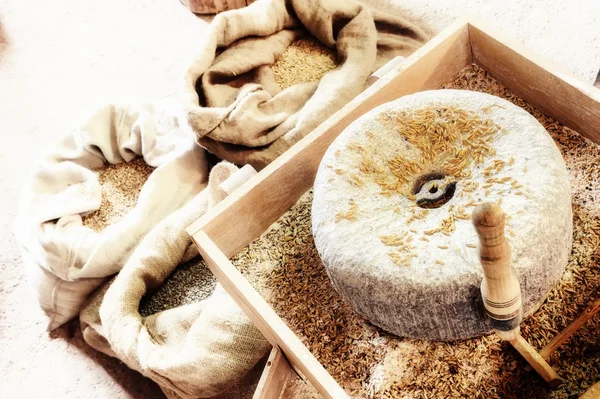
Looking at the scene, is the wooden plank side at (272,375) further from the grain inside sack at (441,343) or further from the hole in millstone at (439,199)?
the hole in millstone at (439,199)

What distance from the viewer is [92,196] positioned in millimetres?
2080

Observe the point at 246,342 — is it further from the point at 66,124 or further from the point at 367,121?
the point at 66,124

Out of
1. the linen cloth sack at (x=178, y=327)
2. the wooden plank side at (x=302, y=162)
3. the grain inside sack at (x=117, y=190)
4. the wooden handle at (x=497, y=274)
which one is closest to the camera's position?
the wooden handle at (x=497, y=274)

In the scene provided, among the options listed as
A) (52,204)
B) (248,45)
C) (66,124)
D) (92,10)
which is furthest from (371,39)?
(92,10)

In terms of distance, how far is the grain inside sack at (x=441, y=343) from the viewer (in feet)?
4.31

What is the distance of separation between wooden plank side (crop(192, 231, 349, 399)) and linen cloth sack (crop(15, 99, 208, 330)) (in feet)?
1.95

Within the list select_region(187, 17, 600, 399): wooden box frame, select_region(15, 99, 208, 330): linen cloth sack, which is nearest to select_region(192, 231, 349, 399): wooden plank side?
select_region(187, 17, 600, 399): wooden box frame

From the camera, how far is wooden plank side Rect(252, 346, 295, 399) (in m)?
1.43

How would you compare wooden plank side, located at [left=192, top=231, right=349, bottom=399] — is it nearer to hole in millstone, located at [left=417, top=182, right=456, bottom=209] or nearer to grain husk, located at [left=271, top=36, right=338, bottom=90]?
hole in millstone, located at [left=417, top=182, right=456, bottom=209]

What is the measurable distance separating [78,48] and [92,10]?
26 cm

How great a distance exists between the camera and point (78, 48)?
9.61 feet

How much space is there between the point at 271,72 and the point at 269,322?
1.04m

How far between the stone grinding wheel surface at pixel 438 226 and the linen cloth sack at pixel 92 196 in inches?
31.2

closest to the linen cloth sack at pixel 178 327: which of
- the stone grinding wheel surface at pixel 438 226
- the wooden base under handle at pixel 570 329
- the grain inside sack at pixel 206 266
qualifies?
the grain inside sack at pixel 206 266
